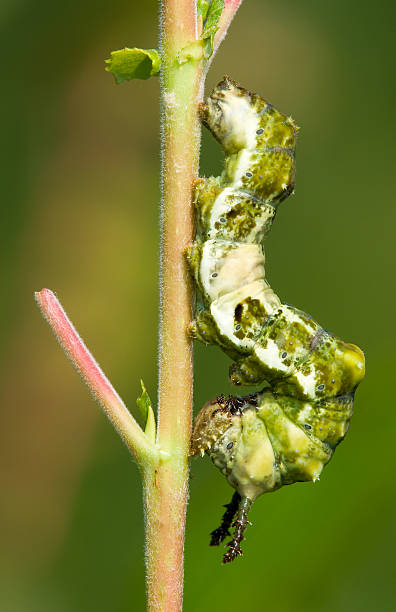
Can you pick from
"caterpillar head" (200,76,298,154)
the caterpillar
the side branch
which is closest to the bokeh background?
the caterpillar

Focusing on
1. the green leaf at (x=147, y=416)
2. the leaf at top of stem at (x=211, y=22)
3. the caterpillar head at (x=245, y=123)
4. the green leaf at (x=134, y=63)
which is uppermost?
the leaf at top of stem at (x=211, y=22)

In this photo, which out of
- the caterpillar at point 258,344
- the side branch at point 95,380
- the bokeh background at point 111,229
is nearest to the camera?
the side branch at point 95,380

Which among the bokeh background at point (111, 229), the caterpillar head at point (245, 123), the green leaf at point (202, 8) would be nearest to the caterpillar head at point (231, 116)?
the caterpillar head at point (245, 123)

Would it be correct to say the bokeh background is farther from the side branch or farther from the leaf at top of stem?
the leaf at top of stem

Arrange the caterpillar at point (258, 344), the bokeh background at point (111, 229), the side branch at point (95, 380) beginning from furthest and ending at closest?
the bokeh background at point (111, 229), the caterpillar at point (258, 344), the side branch at point (95, 380)

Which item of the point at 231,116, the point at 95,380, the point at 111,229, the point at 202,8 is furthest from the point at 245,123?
the point at 111,229

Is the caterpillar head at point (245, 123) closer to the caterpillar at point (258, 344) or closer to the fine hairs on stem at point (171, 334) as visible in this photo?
the caterpillar at point (258, 344)
